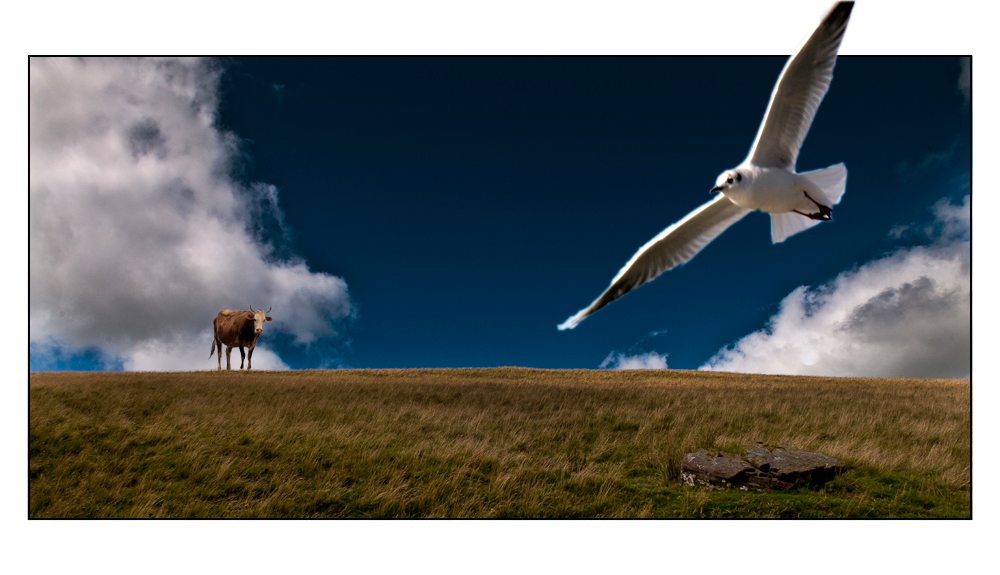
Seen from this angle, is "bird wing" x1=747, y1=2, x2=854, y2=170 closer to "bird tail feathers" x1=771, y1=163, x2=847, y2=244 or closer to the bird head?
"bird tail feathers" x1=771, y1=163, x2=847, y2=244

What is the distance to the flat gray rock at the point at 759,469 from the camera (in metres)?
6.62

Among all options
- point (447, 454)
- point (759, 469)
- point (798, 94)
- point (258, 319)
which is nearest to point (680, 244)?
point (798, 94)

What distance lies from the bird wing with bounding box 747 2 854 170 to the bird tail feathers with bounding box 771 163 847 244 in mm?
311

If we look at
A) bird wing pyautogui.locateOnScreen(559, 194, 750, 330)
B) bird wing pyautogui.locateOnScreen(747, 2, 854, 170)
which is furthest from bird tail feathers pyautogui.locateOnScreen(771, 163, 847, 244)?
bird wing pyautogui.locateOnScreen(559, 194, 750, 330)

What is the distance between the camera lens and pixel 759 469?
677 cm

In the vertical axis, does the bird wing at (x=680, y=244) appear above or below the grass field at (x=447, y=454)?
above

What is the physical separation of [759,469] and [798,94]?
4556 millimetres

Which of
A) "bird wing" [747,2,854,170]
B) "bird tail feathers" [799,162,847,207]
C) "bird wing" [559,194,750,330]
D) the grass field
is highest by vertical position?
"bird wing" [747,2,854,170]

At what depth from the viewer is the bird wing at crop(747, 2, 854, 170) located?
4648 mm

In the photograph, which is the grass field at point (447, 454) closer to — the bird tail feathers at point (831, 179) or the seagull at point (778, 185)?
the seagull at point (778, 185)

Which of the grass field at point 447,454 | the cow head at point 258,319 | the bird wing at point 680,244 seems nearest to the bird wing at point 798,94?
the bird wing at point 680,244

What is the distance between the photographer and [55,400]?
10.4 metres

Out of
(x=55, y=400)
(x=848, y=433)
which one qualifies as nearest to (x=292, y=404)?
(x=55, y=400)

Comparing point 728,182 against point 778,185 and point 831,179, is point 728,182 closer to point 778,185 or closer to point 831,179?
point 778,185
